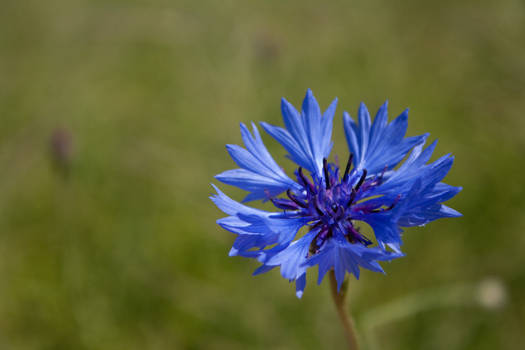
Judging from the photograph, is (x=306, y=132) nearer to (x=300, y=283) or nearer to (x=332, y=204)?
(x=332, y=204)

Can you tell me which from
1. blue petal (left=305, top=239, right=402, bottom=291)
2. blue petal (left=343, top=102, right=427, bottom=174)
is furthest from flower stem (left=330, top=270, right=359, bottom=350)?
blue petal (left=343, top=102, right=427, bottom=174)

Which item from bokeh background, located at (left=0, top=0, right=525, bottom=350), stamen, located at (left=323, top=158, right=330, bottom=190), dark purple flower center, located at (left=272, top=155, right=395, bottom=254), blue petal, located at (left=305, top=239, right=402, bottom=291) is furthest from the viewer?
bokeh background, located at (left=0, top=0, right=525, bottom=350)

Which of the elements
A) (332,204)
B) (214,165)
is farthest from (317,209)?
(214,165)

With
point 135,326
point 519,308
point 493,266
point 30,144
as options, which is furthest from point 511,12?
point 30,144

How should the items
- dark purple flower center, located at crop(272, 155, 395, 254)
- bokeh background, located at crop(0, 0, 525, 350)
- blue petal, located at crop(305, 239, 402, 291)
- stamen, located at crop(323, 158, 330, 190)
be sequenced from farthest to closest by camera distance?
bokeh background, located at crop(0, 0, 525, 350), stamen, located at crop(323, 158, 330, 190), dark purple flower center, located at crop(272, 155, 395, 254), blue petal, located at crop(305, 239, 402, 291)

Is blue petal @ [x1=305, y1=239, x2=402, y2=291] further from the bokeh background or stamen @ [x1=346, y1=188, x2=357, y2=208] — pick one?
the bokeh background

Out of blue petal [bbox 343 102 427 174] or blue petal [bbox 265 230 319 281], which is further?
blue petal [bbox 343 102 427 174]

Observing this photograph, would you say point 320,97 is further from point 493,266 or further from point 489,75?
point 493,266
